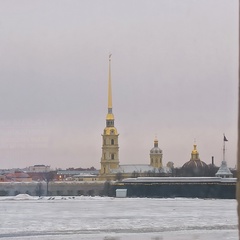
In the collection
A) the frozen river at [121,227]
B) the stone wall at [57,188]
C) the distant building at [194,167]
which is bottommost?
the stone wall at [57,188]

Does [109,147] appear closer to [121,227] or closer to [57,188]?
[57,188]

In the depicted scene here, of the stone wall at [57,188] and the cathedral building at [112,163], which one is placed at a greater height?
the cathedral building at [112,163]

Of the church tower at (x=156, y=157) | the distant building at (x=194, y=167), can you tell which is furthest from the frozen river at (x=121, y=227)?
the church tower at (x=156, y=157)

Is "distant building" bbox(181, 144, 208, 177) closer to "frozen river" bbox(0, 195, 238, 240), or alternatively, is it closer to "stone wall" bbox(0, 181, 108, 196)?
"stone wall" bbox(0, 181, 108, 196)

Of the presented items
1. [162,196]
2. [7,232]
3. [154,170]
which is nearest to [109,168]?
[154,170]

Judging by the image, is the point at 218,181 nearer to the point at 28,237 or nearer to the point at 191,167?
the point at 191,167

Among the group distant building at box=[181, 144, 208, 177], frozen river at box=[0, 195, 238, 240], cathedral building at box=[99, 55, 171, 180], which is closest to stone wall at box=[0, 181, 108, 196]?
cathedral building at box=[99, 55, 171, 180]

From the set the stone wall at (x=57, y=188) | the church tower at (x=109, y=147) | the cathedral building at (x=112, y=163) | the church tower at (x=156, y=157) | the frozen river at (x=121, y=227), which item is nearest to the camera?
the frozen river at (x=121, y=227)

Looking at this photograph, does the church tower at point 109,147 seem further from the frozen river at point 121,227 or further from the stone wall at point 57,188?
the frozen river at point 121,227

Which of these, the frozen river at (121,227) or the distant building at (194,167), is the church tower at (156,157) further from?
the frozen river at (121,227)

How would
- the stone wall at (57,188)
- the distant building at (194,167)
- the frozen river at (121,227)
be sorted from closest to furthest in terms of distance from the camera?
the frozen river at (121,227), the stone wall at (57,188), the distant building at (194,167)

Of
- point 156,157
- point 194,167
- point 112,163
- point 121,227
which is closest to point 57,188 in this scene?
point 112,163

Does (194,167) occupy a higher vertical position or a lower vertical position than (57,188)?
higher

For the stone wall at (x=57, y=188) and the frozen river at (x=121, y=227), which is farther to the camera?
the stone wall at (x=57, y=188)
